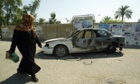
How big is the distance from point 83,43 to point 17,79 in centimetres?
528

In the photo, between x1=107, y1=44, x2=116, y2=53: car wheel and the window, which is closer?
the window

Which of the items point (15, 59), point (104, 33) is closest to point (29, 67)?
point (15, 59)

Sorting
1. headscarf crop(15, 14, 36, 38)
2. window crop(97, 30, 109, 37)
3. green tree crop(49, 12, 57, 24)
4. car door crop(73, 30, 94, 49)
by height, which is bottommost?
car door crop(73, 30, 94, 49)

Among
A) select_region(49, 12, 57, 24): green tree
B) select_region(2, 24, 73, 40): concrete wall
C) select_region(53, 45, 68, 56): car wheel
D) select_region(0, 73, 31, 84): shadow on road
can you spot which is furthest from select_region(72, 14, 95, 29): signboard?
select_region(49, 12, 57, 24): green tree

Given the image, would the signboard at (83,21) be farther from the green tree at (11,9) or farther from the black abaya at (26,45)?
the green tree at (11,9)

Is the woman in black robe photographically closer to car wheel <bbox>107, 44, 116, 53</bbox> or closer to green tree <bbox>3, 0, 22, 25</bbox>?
car wheel <bbox>107, 44, 116, 53</bbox>

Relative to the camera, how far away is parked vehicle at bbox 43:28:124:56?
9852 millimetres

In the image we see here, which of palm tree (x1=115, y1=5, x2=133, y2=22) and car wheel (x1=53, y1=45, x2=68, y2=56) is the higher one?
palm tree (x1=115, y1=5, x2=133, y2=22)

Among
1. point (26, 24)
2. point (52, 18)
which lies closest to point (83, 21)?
point (26, 24)

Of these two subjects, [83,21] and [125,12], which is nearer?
[83,21]

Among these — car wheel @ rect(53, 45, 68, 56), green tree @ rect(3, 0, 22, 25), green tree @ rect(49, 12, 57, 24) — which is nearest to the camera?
car wheel @ rect(53, 45, 68, 56)

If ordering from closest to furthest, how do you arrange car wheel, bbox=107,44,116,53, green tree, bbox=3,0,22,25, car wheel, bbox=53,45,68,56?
1. car wheel, bbox=53,45,68,56
2. car wheel, bbox=107,44,116,53
3. green tree, bbox=3,0,22,25

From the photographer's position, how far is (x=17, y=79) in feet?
18.3

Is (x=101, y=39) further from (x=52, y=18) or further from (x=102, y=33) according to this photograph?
(x=52, y=18)
